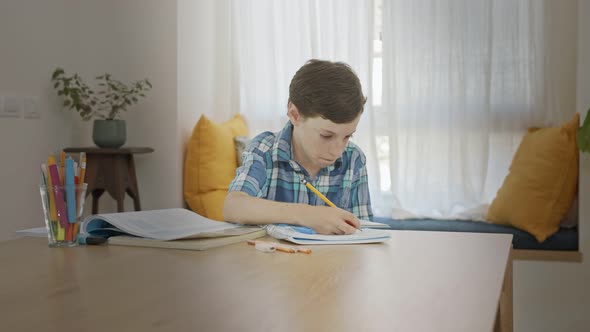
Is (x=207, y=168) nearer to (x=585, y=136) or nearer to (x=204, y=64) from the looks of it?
(x=204, y=64)

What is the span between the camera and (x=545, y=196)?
3043mm

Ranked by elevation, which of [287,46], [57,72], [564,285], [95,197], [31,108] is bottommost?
[564,285]

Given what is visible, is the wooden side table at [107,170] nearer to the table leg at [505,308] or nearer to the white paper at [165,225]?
the white paper at [165,225]

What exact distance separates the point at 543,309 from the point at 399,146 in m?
1.11

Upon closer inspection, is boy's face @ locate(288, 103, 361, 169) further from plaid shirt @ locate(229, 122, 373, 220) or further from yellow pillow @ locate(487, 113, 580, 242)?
yellow pillow @ locate(487, 113, 580, 242)

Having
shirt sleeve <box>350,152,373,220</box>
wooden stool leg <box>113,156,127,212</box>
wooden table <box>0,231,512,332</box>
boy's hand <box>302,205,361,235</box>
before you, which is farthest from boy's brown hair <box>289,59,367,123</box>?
wooden stool leg <box>113,156,127,212</box>

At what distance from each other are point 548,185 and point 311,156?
5.20 feet

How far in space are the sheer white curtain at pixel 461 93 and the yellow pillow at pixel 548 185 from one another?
31cm

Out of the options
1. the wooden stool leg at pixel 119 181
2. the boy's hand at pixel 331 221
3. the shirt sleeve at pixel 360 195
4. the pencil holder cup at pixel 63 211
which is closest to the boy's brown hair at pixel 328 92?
the shirt sleeve at pixel 360 195

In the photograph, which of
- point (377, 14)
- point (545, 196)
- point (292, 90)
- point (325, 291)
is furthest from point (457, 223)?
point (325, 291)

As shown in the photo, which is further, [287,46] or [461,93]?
[287,46]

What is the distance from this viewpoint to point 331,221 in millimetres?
1457

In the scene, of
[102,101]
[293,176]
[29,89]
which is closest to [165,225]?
[293,176]

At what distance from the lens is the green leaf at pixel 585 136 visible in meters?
2.79
